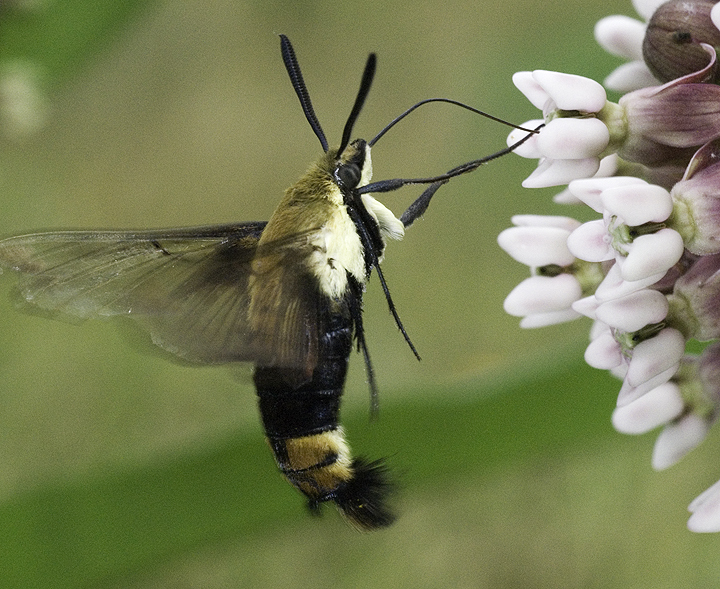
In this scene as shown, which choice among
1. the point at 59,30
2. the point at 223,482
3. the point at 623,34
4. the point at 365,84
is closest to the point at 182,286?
the point at 365,84

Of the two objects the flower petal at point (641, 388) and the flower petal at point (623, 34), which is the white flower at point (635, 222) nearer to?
the flower petal at point (641, 388)

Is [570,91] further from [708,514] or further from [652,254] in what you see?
[708,514]

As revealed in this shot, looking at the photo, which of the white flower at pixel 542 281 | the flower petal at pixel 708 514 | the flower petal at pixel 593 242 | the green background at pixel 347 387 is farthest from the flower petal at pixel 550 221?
the green background at pixel 347 387

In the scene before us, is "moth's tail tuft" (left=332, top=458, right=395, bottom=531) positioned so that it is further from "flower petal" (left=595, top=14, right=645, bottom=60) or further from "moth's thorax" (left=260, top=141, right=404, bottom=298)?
"flower petal" (left=595, top=14, right=645, bottom=60)

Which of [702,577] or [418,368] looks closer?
[702,577]

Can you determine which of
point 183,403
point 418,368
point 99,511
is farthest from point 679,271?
point 183,403

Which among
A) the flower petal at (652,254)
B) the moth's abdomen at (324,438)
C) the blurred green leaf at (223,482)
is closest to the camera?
the flower petal at (652,254)

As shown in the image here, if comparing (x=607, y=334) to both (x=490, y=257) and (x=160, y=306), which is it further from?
(x=490, y=257)
